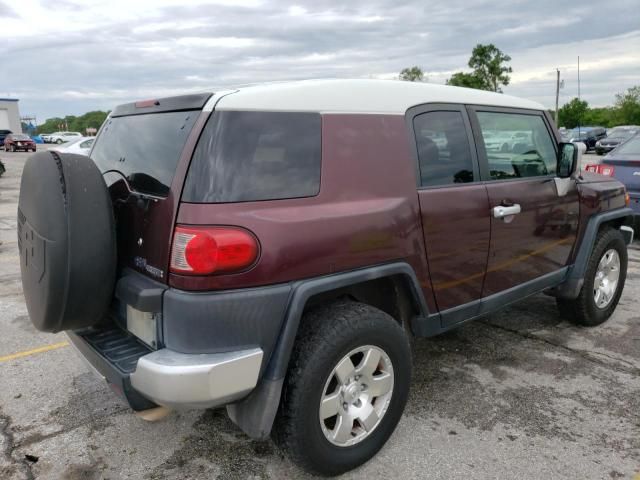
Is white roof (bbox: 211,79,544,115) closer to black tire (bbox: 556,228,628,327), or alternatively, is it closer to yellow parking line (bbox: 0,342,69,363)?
black tire (bbox: 556,228,628,327)

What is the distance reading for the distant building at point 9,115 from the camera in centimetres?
5394

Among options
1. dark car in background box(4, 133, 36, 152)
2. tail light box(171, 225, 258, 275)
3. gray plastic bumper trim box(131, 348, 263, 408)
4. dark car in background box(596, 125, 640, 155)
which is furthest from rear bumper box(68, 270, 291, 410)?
dark car in background box(4, 133, 36, 152)

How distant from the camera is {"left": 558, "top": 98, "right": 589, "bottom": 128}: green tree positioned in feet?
189

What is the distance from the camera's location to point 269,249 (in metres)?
2.18

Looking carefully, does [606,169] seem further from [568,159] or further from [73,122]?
[73,122]

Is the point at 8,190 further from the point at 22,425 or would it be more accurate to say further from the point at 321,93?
the point at 321,93

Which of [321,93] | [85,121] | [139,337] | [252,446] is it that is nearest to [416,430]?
[252,446]

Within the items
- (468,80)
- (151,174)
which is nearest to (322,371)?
(151,174)

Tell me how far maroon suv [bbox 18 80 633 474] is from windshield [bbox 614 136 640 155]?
594 centimetres

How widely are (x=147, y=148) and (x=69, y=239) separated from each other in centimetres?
60

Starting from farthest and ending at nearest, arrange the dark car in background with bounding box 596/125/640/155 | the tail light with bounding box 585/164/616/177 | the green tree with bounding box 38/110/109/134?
the green tree with bounding box 38/110/109/134
the dark car in background with bounding box 596/125/640/155
the tail light with bounding box 585/164/616/177

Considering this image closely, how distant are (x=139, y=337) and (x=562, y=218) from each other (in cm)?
296

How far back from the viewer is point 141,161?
2586 millimetres

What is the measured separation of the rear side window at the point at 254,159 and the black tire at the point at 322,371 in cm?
60
